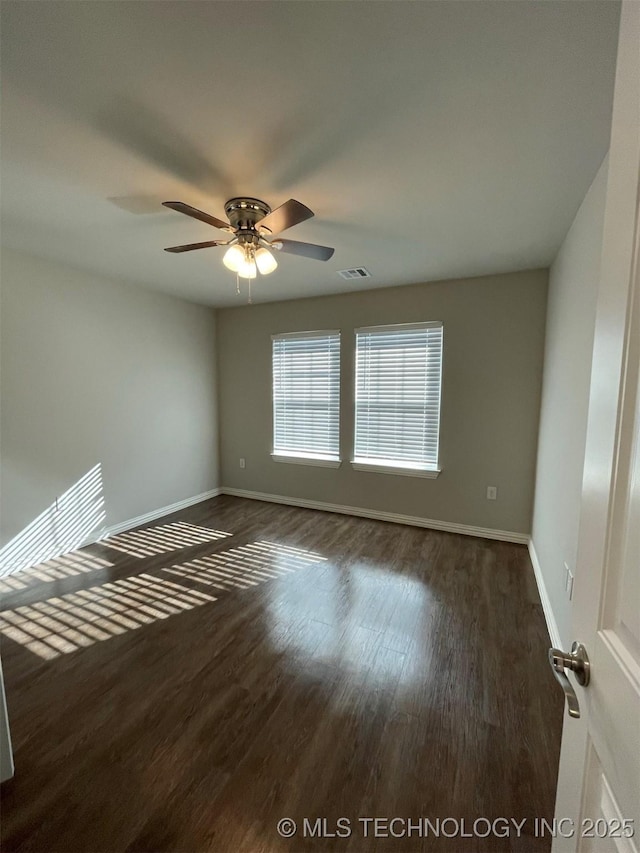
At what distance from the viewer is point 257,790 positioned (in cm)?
128

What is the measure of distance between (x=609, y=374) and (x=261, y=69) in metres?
1.43

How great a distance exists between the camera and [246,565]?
2.93 m

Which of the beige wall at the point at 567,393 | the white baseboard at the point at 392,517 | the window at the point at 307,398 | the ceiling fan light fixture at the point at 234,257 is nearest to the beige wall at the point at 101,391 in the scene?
the white baseboard at the point at 392,517

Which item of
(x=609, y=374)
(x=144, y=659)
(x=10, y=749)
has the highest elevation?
(x=609, y=374)

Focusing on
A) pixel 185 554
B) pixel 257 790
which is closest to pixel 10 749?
pixel 257 790

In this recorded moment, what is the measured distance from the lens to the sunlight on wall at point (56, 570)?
266 cm

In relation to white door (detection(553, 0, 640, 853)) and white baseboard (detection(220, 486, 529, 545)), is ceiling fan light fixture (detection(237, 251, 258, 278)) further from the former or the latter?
white baseboard (detection(220, 486, 529, 545))

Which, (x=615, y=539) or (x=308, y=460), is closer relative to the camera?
(x=615, y=539)

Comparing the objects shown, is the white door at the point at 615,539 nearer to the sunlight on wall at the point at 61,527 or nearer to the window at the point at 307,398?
the window at the point at 307,398

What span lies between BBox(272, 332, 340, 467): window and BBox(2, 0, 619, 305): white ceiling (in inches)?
70.7

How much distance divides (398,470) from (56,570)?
3.24 metres

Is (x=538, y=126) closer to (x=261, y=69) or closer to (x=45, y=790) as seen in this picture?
(x=261, y=69)

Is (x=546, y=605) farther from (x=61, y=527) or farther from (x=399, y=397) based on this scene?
(x=61, y=527)

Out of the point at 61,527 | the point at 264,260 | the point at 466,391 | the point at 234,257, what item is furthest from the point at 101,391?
the point at 466,391
